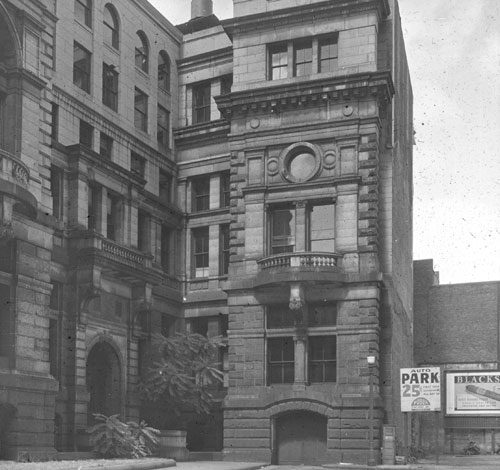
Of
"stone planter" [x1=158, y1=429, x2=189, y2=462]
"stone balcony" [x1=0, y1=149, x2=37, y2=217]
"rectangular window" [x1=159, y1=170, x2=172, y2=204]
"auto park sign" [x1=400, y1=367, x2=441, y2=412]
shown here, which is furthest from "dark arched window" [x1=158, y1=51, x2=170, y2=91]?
"auto park sign" [x1=400, y1=367, x2=441, y2=412]

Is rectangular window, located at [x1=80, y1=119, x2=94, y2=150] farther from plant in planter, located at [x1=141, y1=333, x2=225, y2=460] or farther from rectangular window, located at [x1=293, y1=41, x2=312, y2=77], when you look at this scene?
rectangular window, located at [x1=293, y1=41, x2=312, y2=77]

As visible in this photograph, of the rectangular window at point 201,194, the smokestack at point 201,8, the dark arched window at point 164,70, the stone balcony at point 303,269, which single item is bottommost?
the stone balcony at point 303,269

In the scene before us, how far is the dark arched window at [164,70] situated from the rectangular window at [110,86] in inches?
223

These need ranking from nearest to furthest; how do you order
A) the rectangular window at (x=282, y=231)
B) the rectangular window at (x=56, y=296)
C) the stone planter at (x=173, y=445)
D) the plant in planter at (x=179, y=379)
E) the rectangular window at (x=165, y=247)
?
the rectangular window at (x=56, y=296), the stone planter at (x=173, y=445), the plant in planter at (x=179, y=379), the rectangular window at (x=282, y=231), the rectangular window at (x=165, y=247)

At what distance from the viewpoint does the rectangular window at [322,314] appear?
46625 mm

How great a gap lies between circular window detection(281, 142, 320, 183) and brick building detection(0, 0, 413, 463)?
0.09 m

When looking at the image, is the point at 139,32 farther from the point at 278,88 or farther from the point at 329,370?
the point at 329,370

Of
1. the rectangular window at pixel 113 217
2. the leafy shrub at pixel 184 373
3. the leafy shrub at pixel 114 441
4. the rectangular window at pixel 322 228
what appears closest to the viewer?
the leafy shrub at pixel 114 441

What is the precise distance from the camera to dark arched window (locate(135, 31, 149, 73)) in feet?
171

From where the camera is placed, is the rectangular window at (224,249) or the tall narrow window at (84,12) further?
the rectangular window at (224,249)

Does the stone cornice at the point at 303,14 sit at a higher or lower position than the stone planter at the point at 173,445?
higher

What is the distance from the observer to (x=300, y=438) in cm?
4641

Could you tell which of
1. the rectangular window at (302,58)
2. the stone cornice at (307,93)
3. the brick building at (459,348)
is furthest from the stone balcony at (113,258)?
the brick building at (459,348)

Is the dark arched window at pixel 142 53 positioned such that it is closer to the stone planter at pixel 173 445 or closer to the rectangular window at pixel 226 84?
the rectangular window at pixel 226 84
